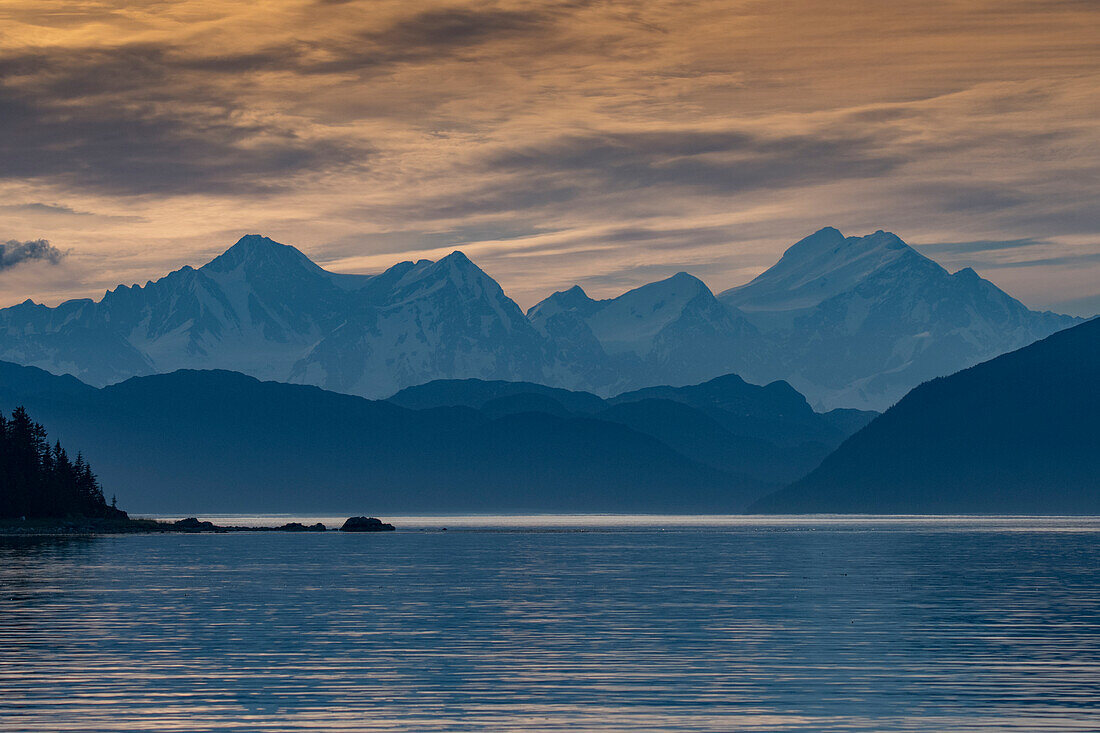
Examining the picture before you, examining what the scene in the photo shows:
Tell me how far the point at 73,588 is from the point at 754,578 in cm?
5126

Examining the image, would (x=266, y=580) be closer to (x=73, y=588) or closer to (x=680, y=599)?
(x=73, y=588)

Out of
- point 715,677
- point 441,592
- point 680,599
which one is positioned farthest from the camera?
point 441,592

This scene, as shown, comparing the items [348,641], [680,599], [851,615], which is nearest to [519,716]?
[348,641]

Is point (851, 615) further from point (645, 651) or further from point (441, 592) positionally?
point (441, 592)

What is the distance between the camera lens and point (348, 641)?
68.8 meters

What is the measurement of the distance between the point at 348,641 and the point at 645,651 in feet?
44.9

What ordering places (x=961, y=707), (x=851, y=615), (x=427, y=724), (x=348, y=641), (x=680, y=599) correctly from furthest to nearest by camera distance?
(x=680, y=599), (x=851, y=615), (x=348, y=641), (x=961, y=707), (x=427, y=724)

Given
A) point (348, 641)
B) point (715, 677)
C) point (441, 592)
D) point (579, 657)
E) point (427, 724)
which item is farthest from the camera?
point (441, 592)

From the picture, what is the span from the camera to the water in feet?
155

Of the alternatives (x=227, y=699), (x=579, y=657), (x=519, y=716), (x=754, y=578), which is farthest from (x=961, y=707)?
(x=754, y=578)

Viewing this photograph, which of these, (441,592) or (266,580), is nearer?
(441,592)

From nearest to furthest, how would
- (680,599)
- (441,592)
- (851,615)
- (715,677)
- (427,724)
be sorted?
1. (427,724)
2. (715,677)
3. (851,615)
4. (680,599)
5. (441,592)

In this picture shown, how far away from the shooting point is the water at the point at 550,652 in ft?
155

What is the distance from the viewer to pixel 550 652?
211 ft
